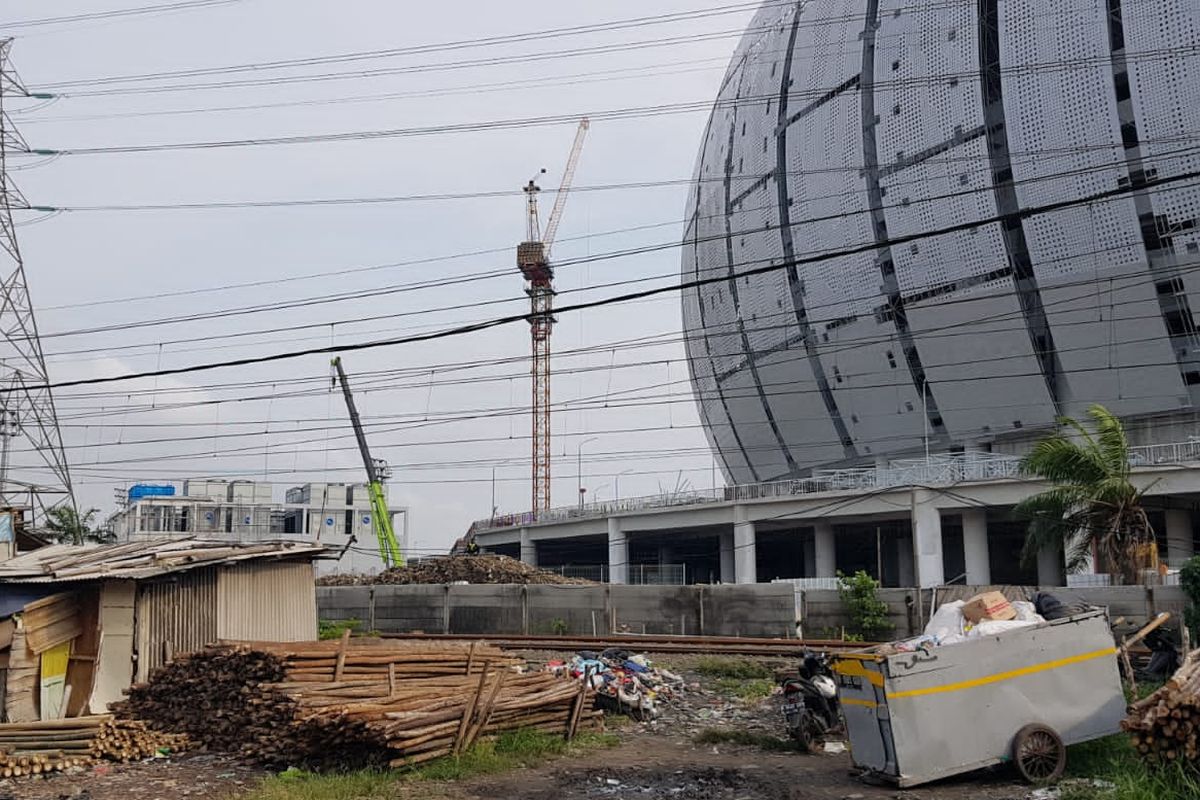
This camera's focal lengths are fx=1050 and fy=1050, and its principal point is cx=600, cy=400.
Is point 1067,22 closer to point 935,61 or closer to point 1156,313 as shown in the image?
point 935,61

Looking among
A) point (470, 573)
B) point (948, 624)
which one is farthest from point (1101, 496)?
point (470, 573)

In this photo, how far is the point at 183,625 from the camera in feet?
55.5

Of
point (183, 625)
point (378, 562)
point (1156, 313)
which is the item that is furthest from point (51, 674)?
point (378, 562)

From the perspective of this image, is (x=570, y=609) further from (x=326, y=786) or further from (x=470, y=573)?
(x=326, y=786)

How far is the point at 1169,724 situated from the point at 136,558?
14.6m

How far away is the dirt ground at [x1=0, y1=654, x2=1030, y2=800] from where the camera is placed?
10.7 metres

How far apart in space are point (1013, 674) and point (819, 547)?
3967 cm

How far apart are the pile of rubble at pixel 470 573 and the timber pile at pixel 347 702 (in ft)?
84.7

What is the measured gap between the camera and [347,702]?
42.2 feet

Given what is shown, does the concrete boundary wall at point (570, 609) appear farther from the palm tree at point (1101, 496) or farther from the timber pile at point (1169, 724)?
the timber pile at point (1169, 724)

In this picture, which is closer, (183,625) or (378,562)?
(183,625)

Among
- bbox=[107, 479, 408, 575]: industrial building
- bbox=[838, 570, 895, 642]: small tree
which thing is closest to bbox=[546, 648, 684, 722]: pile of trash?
bbox=[838, 570, 895, 642]: small tree

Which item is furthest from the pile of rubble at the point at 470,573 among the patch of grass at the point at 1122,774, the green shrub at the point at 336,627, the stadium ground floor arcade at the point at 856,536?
the patch of grass at the point at 1122,774

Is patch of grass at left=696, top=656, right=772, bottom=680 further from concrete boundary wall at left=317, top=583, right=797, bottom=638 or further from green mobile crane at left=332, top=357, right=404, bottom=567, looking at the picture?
green mobile crane at left=332, top=357, right=404, bottom=567
